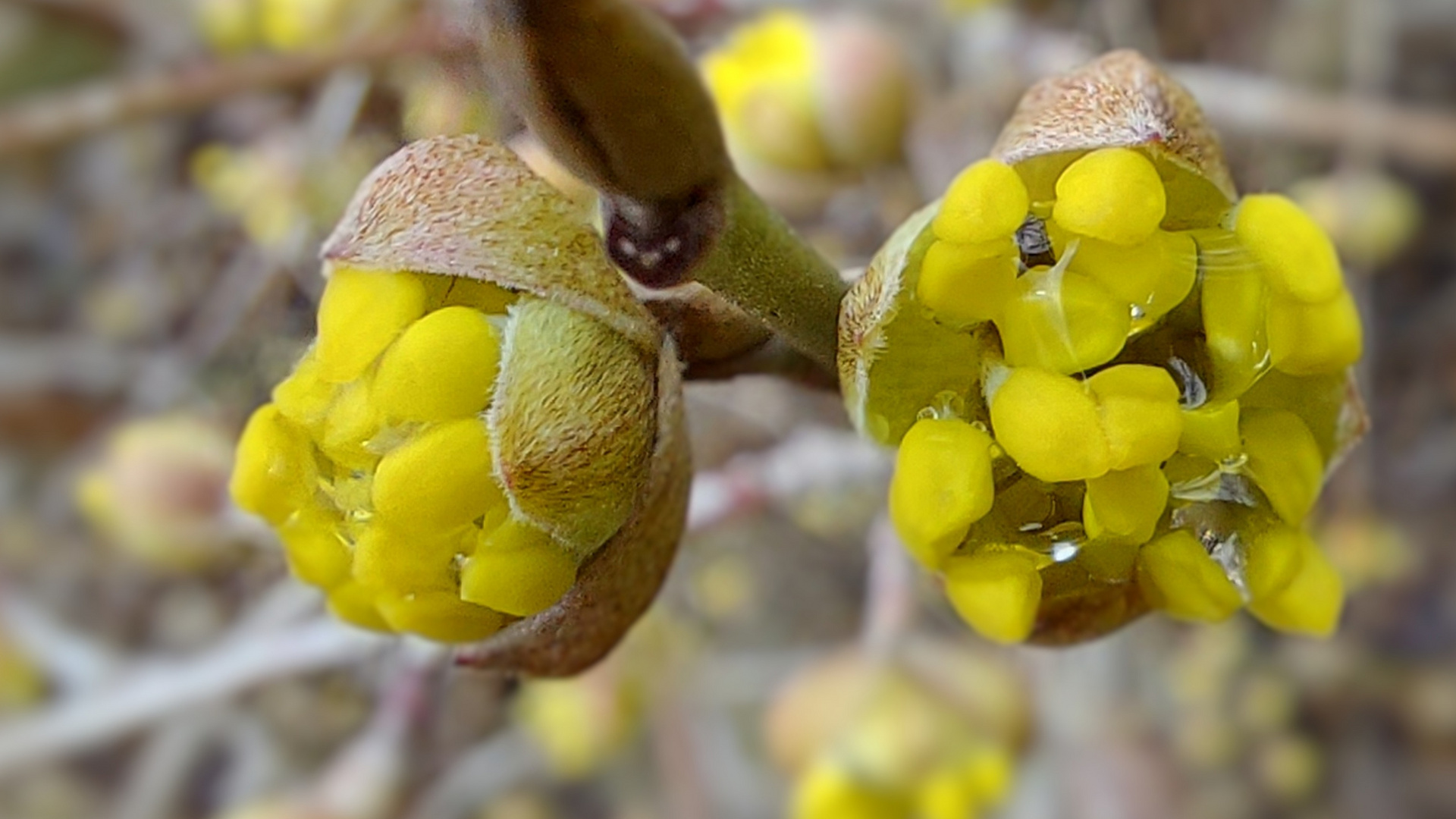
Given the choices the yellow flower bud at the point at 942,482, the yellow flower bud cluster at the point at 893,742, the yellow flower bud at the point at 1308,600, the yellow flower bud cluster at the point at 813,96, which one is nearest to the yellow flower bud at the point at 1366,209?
the yellow flower bud cluster at the point at 813,96

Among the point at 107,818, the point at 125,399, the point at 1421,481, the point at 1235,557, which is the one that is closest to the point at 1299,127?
the point at 1421,481

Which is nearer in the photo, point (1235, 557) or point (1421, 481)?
point (1235, 557)

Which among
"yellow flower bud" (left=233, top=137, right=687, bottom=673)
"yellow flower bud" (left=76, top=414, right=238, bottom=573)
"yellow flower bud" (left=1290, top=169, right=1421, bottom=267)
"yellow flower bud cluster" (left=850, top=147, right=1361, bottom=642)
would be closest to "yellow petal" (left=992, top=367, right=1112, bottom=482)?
"yellow flower bud cluster" (left=850, top=147, right=1361, bottom=642)

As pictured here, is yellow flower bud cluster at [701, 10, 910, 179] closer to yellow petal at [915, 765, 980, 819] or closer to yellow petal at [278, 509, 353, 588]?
yellow petal at [915, 765, 980, 819]

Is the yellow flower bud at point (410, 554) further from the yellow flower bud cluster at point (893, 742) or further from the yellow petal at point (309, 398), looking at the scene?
the yellow flower bud cluster at point (893, 742)

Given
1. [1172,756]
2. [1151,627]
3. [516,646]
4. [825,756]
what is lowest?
[1172,756]

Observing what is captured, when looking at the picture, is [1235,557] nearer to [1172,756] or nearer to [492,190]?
[492,190]

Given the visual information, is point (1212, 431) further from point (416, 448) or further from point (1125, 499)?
point (416, 448)

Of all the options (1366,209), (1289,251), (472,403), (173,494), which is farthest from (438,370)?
(1366,209)
